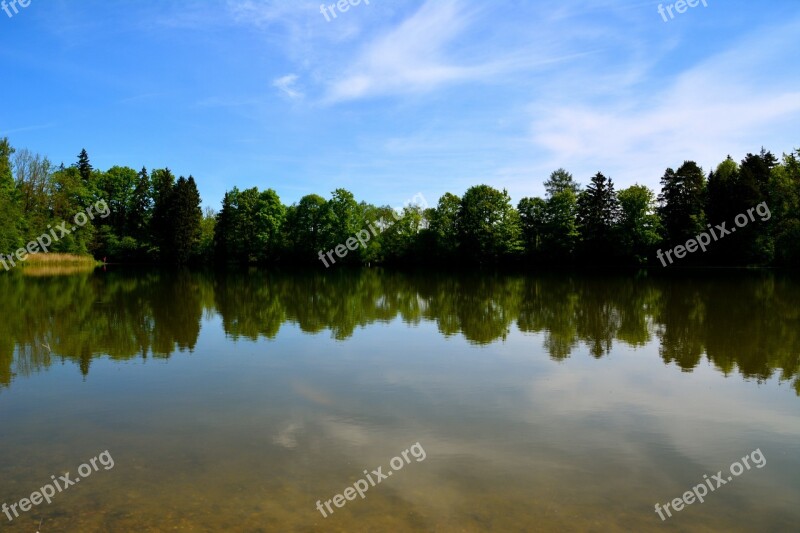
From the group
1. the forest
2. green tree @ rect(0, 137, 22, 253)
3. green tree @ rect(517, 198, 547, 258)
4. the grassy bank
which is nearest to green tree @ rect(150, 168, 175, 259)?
the forest

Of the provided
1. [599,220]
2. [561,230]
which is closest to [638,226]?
[599,220]

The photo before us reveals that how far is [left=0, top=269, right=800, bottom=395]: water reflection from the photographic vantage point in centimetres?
1194

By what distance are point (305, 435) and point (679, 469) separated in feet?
14.2

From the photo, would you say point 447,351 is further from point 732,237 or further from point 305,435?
point 732,237

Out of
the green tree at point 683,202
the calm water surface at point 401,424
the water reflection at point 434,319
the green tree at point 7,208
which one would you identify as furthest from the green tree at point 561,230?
the green tree at point 7,208

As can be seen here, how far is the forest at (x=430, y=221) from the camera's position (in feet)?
186

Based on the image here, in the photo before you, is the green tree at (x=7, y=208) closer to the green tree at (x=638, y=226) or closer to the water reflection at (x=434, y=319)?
the water reflection at (x=434, y=319)

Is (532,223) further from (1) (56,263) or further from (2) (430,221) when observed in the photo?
(1) (56,263)

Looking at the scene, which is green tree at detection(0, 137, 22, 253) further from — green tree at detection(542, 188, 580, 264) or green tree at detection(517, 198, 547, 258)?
green tree at detection(542, 188, 580, 264)

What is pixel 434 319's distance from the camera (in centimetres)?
1788

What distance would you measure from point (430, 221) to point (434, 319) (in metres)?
58.2

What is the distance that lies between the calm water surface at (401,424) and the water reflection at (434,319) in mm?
160

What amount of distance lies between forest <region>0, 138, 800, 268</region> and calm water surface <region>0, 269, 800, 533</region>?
48.7m

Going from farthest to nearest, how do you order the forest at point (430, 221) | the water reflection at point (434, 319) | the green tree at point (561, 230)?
the green tree at point (561, 230), the forest at point (430, 221), the water reflection at point (434, 319)
